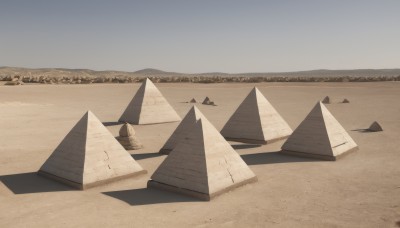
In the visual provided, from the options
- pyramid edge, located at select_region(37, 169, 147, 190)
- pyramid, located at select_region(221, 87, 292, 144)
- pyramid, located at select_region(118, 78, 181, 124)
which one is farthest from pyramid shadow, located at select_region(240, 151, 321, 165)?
pyramid, located at select_region(118, 78, 181, 124)

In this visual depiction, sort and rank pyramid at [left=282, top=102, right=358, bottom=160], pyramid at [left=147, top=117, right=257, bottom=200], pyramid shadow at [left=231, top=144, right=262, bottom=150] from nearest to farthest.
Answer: pyramid at [left=147, top=117, right=257, bottom=200], pyramid at [left=282, top=102, right=358, bottom=160], pyramid shadow at [left=231, top=144, right=262, bottom=150]

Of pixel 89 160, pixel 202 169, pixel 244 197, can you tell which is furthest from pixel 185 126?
pixel 244 197

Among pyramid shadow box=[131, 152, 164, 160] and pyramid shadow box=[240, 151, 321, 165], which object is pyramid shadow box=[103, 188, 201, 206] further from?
pyramid shadow box=[240, 151, 321, 165]

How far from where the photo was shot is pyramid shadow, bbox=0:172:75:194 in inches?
418

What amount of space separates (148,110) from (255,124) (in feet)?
28.8

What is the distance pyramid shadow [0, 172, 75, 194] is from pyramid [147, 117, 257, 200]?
2.75 metres

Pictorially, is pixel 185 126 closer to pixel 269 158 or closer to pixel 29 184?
pixel 269 158

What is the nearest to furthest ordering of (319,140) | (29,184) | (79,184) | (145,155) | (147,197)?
(147,197)
(79,184)
(29,184)
(319,140)
(145,155)

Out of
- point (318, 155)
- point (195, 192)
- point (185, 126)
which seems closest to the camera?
point (195, 192)

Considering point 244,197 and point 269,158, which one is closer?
point 244,197

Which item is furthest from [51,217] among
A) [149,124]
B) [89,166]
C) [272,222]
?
[149,124]

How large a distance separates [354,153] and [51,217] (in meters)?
11.7

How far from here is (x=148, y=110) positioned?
23969 millimetres

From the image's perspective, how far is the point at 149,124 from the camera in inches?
931
